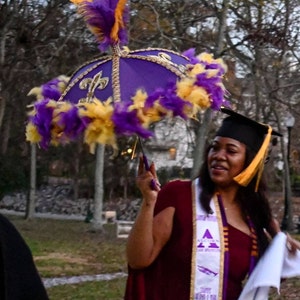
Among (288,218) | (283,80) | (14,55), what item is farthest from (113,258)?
(288,218)

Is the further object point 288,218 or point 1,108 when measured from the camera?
point 288,218

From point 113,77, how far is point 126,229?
62.8 feet

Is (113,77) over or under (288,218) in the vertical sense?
over

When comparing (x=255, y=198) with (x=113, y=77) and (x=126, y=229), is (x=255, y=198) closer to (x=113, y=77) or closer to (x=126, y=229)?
(x=113, y=77)

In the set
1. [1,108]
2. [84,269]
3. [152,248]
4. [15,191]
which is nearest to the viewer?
[152,248]

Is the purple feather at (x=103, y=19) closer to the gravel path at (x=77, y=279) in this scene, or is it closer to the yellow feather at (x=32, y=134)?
the yellow feather at (x=32, y=134)

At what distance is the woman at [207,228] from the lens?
360 cm

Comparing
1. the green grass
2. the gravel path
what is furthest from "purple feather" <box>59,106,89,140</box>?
the gravel path

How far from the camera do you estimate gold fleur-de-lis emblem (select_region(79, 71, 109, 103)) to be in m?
3.29

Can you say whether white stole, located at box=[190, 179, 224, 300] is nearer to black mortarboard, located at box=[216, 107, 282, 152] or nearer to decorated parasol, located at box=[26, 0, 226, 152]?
black mortarboard, located at box=[216, 107, 282, 152]

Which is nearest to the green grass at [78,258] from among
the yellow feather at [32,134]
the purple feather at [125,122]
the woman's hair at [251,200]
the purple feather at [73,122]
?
the woman's hair at [251,200]

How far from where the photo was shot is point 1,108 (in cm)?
1659

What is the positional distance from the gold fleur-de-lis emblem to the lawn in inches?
95.8

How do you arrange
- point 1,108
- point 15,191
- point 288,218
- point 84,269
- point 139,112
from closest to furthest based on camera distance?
point 139,112
point 84,269
point 1,108
point 288,218
point 15,191
